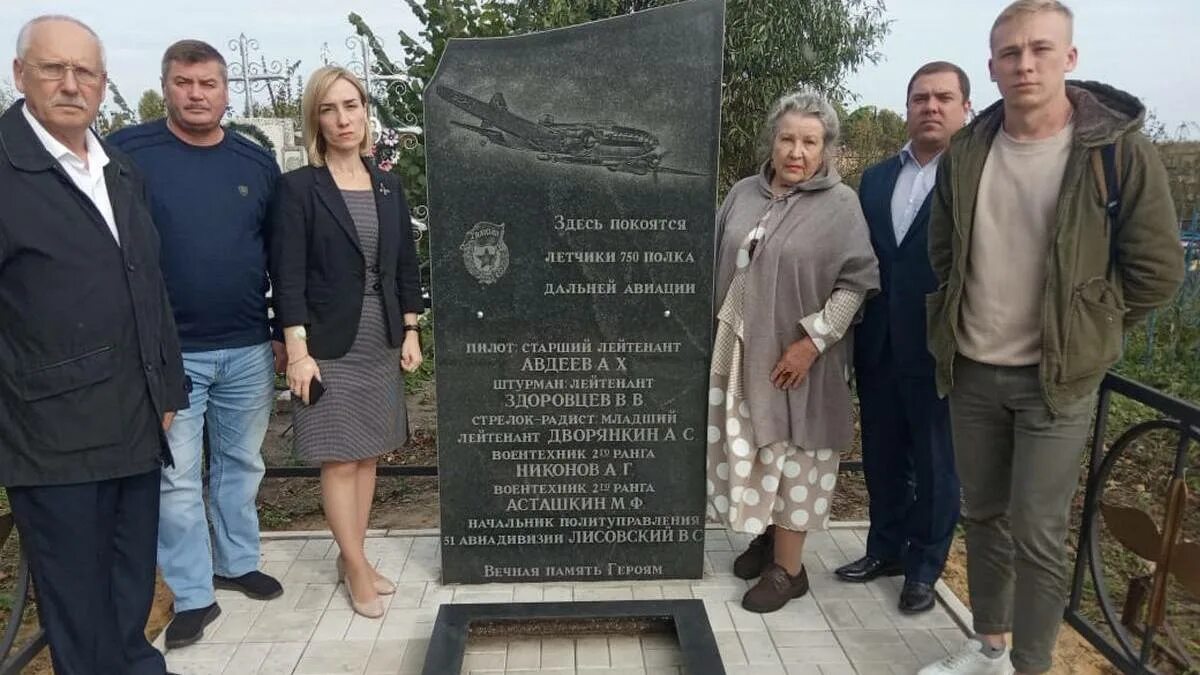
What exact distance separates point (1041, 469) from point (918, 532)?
0.92 meters

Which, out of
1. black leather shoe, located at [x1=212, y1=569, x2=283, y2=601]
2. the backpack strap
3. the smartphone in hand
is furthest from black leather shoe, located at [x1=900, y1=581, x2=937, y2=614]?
black leather shoe, located at [x1=212, y1=569, x2=283, y2=601]

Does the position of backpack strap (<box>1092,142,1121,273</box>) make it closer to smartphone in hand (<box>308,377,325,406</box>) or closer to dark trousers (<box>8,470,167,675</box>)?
smartphone in hand (<box>308,377,325,406</box>)

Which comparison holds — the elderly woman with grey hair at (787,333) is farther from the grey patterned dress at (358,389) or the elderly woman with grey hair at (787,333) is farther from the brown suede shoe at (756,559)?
the grey patterned dress at (358,389)

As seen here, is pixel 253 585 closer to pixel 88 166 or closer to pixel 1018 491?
pixel 88 166

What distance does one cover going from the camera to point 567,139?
10.0 feet

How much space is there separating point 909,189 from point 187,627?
2995 mm

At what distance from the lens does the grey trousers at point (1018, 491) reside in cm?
228

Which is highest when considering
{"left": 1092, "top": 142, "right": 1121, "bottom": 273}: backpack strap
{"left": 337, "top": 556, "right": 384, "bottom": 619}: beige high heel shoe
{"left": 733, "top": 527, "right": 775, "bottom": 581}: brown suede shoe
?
{"left": 1092, "top": 142, "right": 1121, "bottom": 273}: backpack strap

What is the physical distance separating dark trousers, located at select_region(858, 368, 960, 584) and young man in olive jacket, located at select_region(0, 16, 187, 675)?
2421 millimetres

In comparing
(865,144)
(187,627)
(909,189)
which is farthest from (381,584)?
(865,144)

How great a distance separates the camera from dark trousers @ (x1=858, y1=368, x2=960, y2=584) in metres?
3.01

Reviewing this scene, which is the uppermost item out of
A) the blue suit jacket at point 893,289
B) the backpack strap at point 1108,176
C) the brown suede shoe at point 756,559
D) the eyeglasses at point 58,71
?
the eyeglasses at point 58,71

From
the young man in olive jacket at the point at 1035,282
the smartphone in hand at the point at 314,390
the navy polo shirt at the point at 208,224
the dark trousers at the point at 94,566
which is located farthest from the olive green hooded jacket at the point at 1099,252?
the dark trousers at the point at 94,566

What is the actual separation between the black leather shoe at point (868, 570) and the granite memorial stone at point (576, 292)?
0.60 metres
